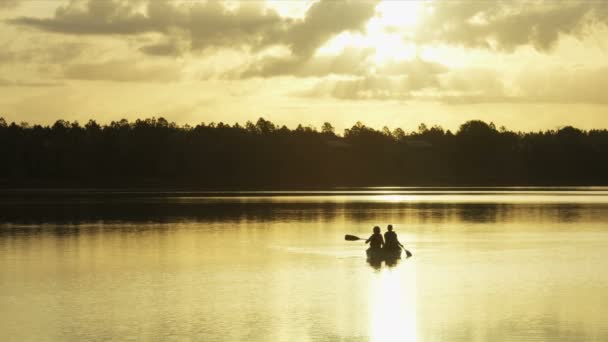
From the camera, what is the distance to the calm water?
22688 millimetres

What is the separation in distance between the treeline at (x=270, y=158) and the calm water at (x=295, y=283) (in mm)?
100128

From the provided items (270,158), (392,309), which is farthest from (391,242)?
(270,158)

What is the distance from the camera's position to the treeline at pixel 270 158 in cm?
15738

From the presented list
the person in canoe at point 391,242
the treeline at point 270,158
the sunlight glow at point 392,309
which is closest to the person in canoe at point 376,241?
the person in canoe at point 391,242

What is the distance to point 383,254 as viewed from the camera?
127ft

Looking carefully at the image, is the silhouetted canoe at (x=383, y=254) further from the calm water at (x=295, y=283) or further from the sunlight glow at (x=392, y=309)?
the sunlight glow at (x=392, y=309)

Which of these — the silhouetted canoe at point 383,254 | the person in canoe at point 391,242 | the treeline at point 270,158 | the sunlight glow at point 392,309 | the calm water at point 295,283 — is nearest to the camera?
the sunlight glow at point 392,309

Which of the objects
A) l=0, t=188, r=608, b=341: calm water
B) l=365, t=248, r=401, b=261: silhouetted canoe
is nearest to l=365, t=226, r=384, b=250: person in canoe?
l=365, t=248, r=401, b=261: silhouetted canoe

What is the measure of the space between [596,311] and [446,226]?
34.1 meters

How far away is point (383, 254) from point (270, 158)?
137673 millimetres

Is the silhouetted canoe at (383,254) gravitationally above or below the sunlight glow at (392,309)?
above

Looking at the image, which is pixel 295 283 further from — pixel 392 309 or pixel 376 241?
pixel 376 241

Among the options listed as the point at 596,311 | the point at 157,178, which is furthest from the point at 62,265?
the point at 157,178

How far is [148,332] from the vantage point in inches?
874
